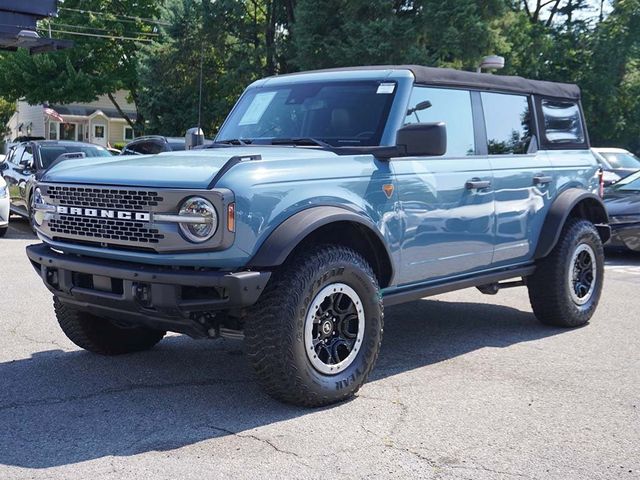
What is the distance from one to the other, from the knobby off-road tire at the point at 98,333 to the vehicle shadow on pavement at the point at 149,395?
0.10m

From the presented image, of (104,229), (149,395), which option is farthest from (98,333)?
(104,229)

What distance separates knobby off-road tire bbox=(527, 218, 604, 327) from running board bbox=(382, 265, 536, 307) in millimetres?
180

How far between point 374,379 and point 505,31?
80.4ft

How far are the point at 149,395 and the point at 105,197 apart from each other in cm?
122

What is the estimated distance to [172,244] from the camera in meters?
4.30

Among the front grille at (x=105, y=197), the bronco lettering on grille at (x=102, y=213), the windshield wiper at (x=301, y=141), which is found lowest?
the bronco lettering on grille at (x=102, y=213)

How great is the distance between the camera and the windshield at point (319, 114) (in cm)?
544

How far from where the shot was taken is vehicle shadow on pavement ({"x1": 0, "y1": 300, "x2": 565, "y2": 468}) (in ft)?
13.5

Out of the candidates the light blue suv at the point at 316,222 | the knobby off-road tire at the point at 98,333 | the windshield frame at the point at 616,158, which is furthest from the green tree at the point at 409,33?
the knobby off-road tire at the point at 98,333

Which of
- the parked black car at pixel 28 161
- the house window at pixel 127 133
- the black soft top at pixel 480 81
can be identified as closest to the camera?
the black soft top at pixel 480 81

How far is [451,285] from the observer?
229 inches

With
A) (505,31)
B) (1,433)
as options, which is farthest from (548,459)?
(505,31)

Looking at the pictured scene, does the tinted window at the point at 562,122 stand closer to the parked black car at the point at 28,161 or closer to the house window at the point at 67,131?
the parked black car at the point at 28,161

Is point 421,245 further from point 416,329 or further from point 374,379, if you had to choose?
point 416,329
